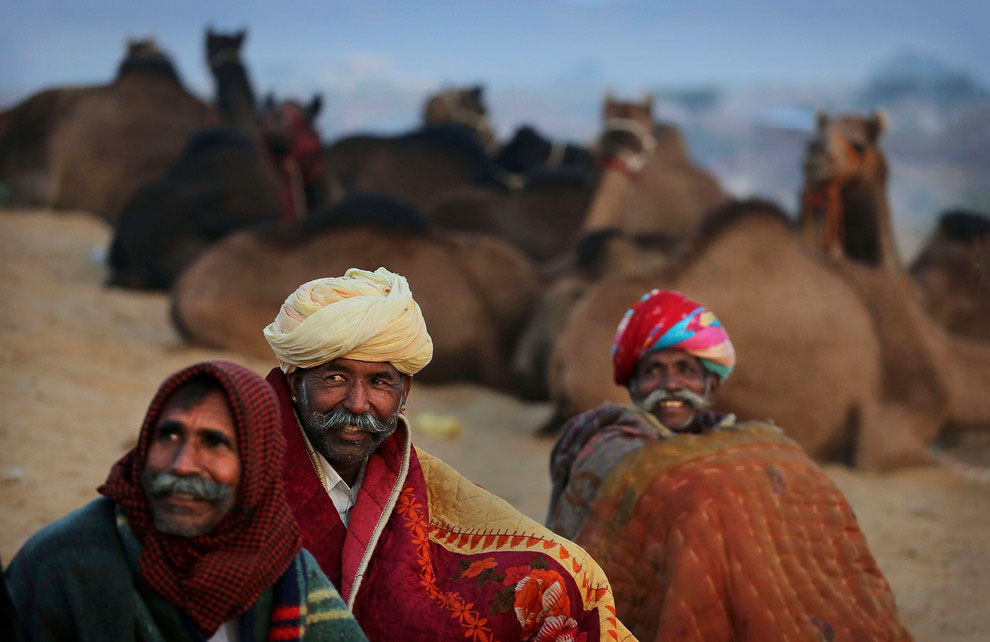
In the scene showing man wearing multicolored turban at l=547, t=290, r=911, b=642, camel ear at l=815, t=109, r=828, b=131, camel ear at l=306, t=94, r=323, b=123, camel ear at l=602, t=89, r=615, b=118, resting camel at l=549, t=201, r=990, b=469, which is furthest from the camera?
camel ear at l=602, t=89, r=615, b=118

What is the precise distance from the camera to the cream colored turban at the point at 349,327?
2.77 meters

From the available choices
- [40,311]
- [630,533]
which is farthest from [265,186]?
[630,533]

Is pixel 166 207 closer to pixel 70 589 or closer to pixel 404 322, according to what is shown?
pixel 404 322

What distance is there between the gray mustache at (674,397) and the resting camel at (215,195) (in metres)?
6.23

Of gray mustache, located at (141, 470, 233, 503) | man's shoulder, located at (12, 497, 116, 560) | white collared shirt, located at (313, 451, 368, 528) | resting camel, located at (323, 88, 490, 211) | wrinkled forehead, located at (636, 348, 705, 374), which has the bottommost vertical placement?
resting camel, located at (323, 88, 490, 211)

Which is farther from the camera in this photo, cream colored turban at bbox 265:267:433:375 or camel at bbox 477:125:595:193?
camel at bbox 477:125:595:193

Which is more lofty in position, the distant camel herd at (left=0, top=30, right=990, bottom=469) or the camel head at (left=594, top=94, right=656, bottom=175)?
the camel head at (left=594, top=94, right=656, bottom=175)

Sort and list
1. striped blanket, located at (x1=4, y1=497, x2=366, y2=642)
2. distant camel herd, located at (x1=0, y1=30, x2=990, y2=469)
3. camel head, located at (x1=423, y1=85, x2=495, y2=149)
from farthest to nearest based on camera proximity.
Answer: camel head, located at (x1=423, y1=85, x2=495, y2=149)
distant camel herd, located at (x1=0, y1=30, x2=990, y2=469)
striped blanket, located at (x1=4, y1=497, x2=366, y2=642)

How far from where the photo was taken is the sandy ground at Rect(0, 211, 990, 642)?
4.97m

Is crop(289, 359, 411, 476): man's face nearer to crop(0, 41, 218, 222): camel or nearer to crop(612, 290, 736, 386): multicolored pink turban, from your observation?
crop(612, 290, 736, 386): multicolored pink turban

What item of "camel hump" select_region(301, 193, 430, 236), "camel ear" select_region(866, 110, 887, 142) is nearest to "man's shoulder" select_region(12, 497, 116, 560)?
"camel hump" select_region(301, 193, 430, 236)

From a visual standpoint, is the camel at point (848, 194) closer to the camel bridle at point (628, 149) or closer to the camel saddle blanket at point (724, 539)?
the camel bridle at point (628, 149)

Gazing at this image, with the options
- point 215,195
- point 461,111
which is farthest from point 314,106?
point 461,111

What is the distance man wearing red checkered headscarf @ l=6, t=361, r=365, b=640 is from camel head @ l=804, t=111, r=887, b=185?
6.48m
